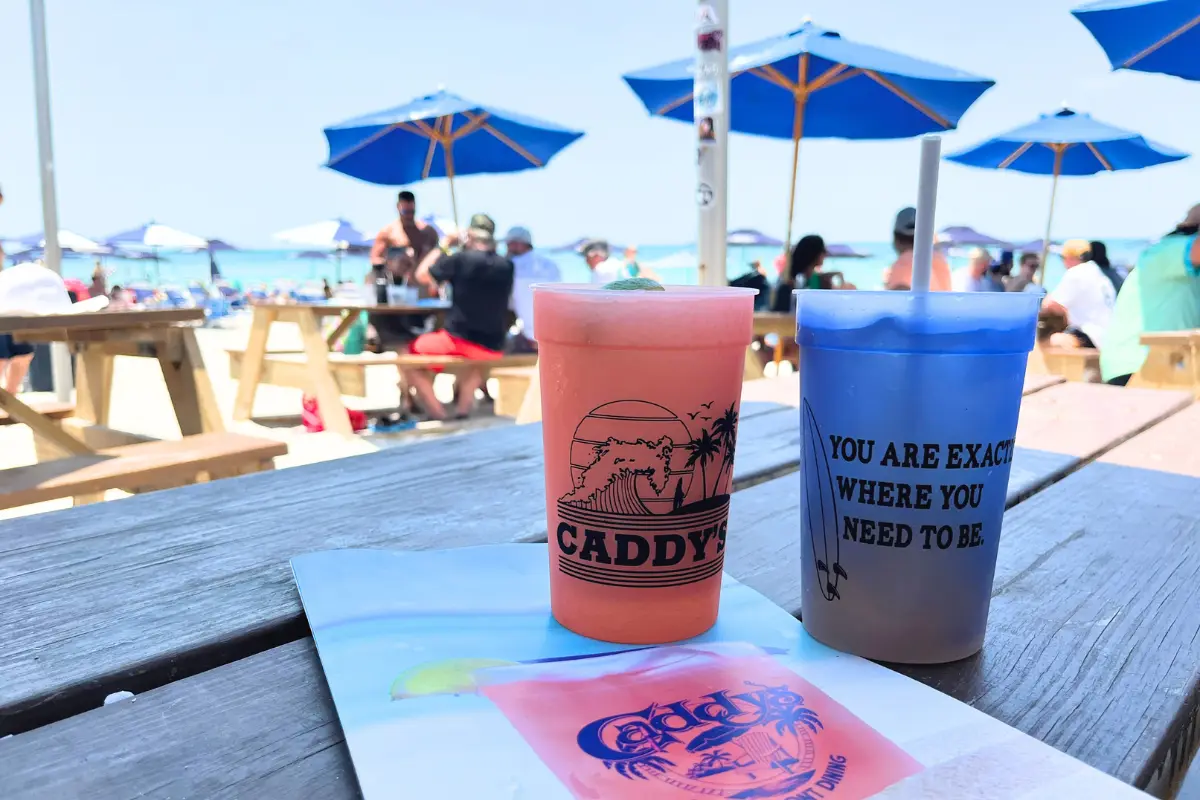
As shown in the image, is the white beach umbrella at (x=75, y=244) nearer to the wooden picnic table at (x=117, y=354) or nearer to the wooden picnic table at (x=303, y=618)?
the wooden picnic table at (x=117, y=354)

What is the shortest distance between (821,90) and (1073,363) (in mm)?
2421

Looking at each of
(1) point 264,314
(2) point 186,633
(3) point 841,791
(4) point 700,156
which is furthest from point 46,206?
(3) point 841,791

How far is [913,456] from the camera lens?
0.46m

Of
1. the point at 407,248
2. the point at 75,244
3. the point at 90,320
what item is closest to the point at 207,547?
the point at 90,320

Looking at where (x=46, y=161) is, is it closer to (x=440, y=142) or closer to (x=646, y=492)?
(x=440, y=142)

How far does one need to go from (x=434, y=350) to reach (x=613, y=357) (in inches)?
166

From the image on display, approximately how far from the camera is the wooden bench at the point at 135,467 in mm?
1744

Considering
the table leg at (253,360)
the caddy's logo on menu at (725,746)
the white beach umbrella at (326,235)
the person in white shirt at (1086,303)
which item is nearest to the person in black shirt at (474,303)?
the table leg at (253,360)

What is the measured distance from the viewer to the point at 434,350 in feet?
15.1

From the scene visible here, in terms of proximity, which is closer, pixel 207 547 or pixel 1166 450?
pixel 207 547

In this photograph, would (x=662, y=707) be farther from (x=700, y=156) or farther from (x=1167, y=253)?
(x=1167, y=253)

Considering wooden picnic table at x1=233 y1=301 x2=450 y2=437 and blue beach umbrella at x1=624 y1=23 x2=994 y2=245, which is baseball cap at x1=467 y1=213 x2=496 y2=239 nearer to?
wooden picnic table at x1=233 y1=301 x2=450 y2=437

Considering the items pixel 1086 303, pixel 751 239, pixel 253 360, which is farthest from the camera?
pixel 751 239

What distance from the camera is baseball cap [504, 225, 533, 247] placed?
18.6ft
